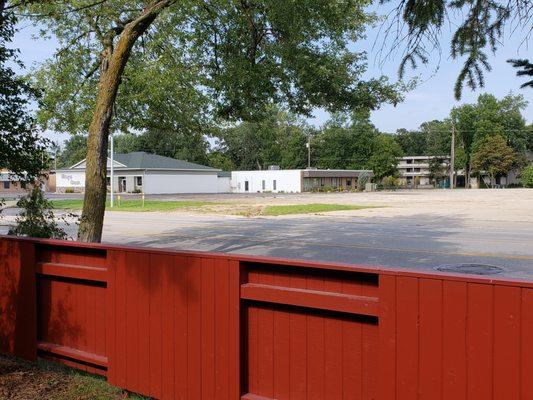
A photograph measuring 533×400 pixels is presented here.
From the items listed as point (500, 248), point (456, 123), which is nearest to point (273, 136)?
point (456, 123)

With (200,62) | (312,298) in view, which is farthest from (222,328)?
(200,62)

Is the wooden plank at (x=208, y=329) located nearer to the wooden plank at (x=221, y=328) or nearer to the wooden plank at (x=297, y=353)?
the wooden plank at (x=221, y=328)

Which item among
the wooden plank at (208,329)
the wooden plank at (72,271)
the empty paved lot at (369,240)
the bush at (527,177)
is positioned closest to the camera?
the wooden plank at (208,329)

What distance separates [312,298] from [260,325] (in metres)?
0.56

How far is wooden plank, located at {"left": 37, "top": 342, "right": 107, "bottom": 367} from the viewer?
16.4 feet

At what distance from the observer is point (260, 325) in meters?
4.07

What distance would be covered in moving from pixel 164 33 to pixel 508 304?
32.9 feet

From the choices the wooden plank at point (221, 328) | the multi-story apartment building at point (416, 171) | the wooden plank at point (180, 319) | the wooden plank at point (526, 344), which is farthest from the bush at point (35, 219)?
the multi-story apartment building at point (416, 171)

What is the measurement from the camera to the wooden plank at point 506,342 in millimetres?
2904

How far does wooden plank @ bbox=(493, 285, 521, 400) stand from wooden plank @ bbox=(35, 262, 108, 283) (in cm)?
330

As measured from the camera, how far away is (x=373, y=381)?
353 cm

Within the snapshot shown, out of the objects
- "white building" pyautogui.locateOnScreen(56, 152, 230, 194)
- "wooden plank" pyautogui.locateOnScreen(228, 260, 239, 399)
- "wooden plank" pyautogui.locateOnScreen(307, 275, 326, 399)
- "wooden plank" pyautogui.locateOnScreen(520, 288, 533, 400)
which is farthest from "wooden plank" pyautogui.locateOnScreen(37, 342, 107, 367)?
"white building" pyautogui.locateOnScreen(56, 152, 230, 194)

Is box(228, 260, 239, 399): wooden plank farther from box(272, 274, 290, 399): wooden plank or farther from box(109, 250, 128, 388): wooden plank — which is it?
box(109, 250, 128, 388): wooden plank

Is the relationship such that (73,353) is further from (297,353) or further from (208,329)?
(297,353)
